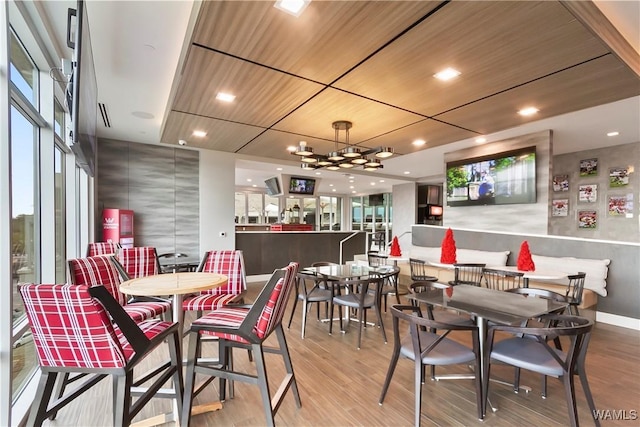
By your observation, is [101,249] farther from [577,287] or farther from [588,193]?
[588,193]

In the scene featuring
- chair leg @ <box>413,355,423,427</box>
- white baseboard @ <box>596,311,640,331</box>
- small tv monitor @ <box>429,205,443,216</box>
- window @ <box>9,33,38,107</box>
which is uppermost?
window @ <box>9,33,38,107</box>

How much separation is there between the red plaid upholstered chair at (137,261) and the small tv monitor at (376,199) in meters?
12.3

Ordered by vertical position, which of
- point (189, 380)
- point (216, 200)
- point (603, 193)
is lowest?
point (189, 380)

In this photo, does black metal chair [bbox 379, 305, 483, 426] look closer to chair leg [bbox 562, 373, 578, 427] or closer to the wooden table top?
chair leg [bbox 562, 373, 578, 427]

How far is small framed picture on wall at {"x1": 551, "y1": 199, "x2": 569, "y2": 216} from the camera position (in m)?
6.71

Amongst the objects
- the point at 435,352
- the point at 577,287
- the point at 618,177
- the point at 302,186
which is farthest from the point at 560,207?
the point at 302,186

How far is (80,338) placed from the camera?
59.6 inches

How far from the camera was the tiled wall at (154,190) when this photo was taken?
569 cm

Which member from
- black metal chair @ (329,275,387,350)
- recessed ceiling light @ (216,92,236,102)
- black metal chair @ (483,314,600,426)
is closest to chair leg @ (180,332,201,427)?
black metal chair @ (329,275,387,350)

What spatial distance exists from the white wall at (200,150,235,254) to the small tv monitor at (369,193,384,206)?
9.65m

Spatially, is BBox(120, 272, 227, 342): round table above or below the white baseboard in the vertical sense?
above

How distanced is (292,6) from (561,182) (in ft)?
24.2

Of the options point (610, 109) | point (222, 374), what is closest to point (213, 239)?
point (222, 374)

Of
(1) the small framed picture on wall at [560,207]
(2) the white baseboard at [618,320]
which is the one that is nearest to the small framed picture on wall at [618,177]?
(1) the small framed picture on wall at [560,207]
